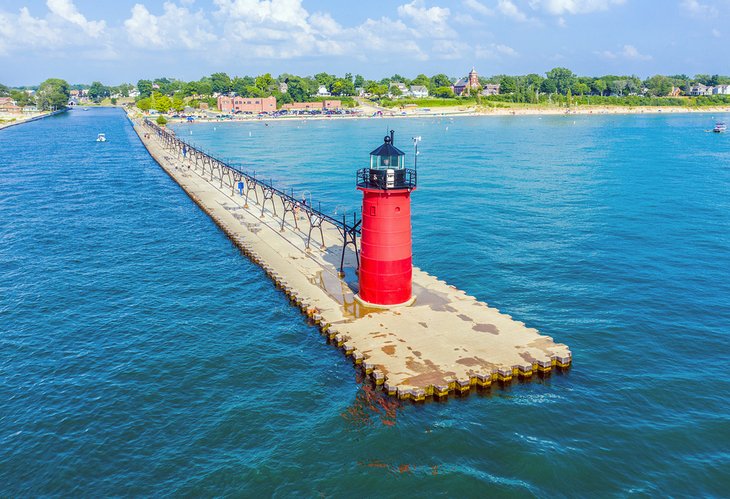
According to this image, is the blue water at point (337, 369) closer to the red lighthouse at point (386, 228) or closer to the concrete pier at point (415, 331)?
the concrete pier at point (415, 331)

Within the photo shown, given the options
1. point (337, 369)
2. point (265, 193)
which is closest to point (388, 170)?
point (337, 369)

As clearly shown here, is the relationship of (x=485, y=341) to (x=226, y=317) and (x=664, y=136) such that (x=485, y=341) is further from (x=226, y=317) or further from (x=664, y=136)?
(x=664, y=136)

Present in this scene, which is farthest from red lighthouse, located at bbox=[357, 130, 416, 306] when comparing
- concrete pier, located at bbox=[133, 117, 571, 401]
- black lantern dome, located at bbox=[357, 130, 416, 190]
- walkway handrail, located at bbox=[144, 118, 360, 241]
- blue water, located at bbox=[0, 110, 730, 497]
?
walkway handrail, located at bbox=[144, 118, 360, 241]

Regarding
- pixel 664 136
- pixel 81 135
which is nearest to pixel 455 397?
pixel 664 136

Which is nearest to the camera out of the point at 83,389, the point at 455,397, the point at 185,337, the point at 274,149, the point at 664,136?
the point at 455,397

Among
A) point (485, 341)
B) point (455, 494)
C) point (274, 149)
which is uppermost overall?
point (274, 149)

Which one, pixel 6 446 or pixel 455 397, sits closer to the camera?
pixel 6 446

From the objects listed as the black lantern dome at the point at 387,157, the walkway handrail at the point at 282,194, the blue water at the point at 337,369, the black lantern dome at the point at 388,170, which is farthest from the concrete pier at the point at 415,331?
the black lantern dome at the point at 387,157
